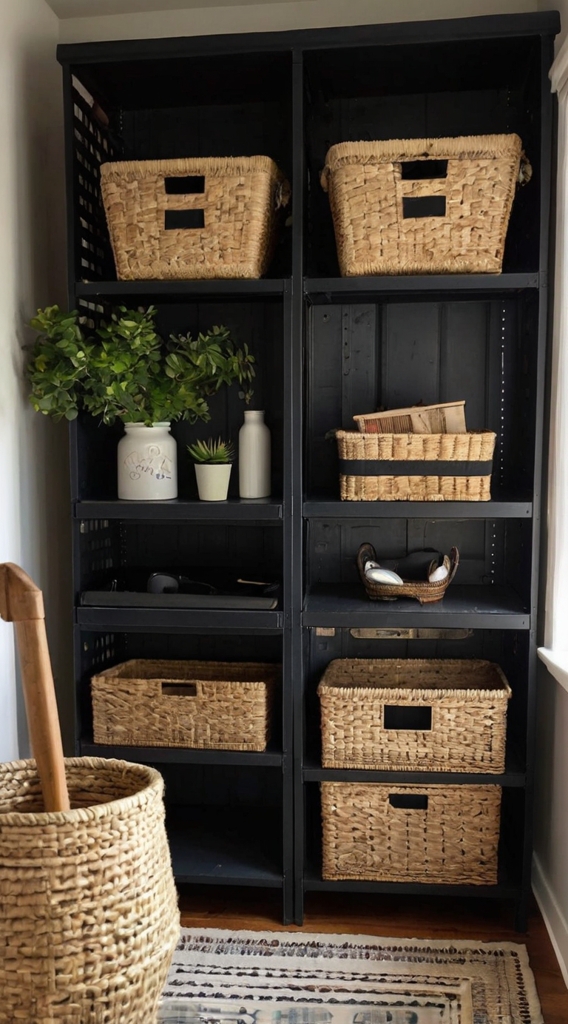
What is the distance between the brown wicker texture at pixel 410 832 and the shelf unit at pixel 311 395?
0.12 ft

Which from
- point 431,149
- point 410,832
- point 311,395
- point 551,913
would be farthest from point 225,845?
point 431,149

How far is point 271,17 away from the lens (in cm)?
246

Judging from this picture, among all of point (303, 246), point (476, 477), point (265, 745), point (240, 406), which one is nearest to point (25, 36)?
point (303, 246)

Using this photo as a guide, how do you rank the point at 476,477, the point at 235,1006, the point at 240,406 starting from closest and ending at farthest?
the point at 235,1006
the point at 476,477
the point at 240,406

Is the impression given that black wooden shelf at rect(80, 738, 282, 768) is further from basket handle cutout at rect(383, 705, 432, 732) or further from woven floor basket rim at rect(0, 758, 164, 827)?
woven floor basket rim at rect(0, 758, 164, 827)

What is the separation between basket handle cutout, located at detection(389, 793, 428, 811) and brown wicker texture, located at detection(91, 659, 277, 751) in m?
0.36

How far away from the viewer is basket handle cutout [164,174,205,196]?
85.1 inches

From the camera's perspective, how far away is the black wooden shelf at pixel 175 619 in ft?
7.21

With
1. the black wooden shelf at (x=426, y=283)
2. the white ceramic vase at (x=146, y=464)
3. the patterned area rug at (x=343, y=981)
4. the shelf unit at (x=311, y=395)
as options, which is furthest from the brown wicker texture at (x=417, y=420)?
the patterned area rug at (x=343, y=981)

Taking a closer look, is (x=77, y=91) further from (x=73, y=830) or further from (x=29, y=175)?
(x=73, y=830)

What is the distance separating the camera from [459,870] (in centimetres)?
223

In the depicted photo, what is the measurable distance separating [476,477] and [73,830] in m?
1.27

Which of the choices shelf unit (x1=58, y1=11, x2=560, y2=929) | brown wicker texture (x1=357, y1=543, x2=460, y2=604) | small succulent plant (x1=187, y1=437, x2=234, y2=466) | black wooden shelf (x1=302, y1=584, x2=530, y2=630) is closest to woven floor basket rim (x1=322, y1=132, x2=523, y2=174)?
shelf unit (x1=58, y1=11, x2=560, y2=929)

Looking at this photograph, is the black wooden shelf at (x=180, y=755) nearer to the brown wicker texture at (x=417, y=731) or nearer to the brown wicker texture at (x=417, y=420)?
the brown wicker texture at (x=417, y=731)
